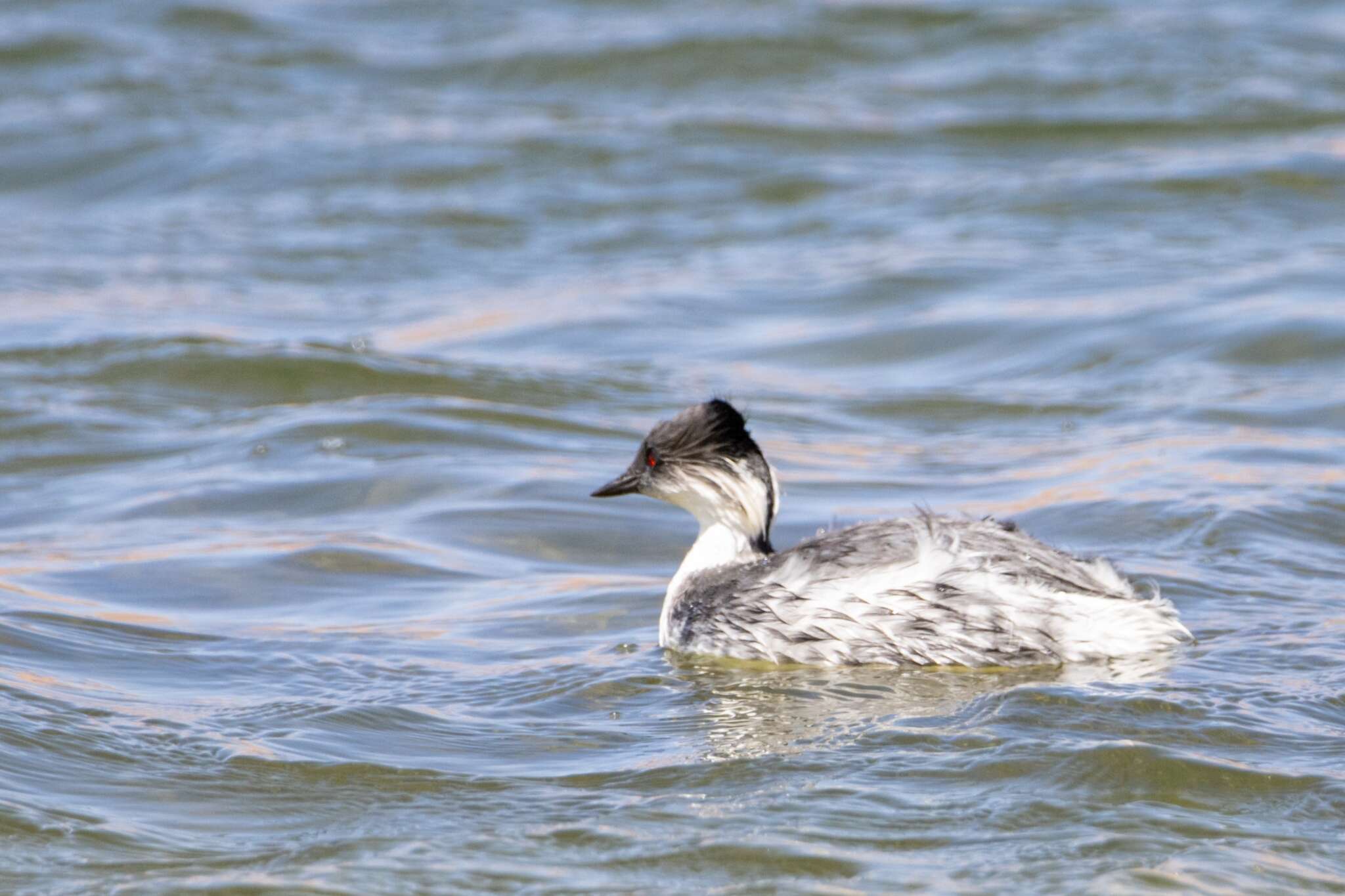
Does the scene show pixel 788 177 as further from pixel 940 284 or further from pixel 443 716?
pixel 443 716

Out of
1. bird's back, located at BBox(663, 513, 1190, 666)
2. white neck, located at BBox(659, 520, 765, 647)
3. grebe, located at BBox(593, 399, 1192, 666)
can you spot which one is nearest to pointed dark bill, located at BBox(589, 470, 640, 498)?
white neck, located at BBox(659, 520, 765, 647)

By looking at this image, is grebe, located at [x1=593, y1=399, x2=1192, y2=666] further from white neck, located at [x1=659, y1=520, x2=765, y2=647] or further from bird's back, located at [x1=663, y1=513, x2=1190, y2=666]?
white neck, located at [x1=659, y1=520, x2=765, y2=647]

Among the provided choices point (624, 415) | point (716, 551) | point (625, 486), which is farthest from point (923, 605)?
point (624, 415)

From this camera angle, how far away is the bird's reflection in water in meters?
5.76

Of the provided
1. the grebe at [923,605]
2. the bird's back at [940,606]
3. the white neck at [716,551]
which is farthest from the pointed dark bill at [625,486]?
the bird's back at [940,606]

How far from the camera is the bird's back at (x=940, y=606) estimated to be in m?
6.34

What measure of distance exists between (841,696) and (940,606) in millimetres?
453

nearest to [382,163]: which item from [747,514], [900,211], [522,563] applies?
[900,211]

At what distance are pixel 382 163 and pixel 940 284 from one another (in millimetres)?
6642

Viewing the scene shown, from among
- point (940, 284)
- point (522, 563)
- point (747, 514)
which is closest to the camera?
point (747, 514)

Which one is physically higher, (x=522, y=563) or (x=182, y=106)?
(x=182, y=106)

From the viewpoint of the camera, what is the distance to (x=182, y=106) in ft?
66.8

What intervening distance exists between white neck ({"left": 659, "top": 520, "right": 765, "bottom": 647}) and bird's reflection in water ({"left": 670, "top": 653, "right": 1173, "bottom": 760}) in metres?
0.46

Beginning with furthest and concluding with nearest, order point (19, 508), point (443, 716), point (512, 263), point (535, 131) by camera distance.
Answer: point (535, 131) → point (512, 263) → point (19, 508) → point (443, 716)
